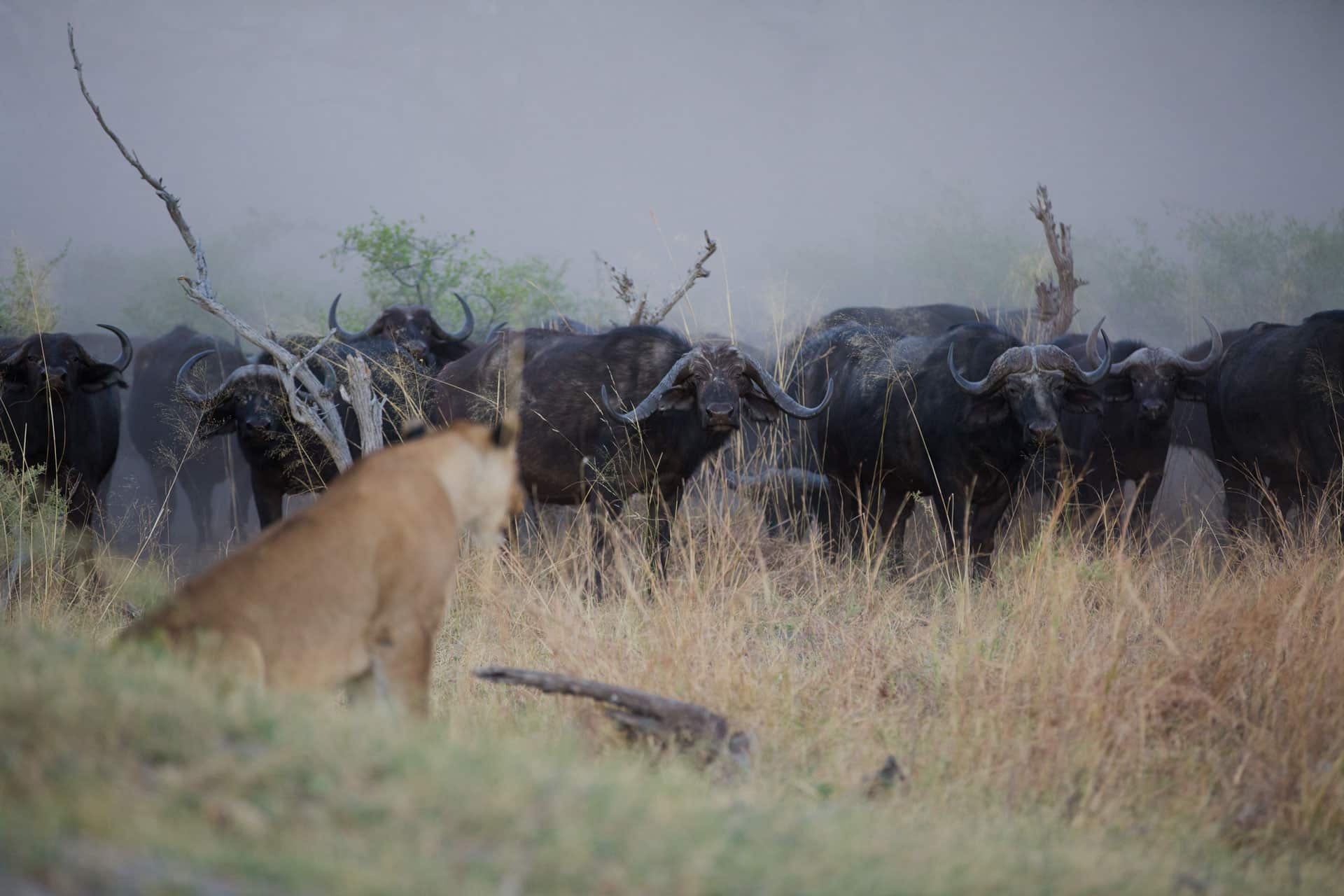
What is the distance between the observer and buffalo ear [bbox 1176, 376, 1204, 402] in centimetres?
986

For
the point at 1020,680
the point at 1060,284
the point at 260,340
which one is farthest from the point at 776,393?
the point at 1060,284


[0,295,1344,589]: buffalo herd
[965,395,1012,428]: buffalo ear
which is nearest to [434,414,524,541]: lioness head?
[0,295,1344,589]: buffalo herd

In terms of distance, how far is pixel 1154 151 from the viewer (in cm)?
2819

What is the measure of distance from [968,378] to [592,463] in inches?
115

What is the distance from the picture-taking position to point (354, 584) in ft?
9.82

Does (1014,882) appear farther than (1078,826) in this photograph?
No

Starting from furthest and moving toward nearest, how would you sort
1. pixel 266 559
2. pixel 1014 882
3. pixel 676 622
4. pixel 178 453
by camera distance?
pixel 178 453 < pixel 676 622 < pixel 266 559 < pixel 1014 882

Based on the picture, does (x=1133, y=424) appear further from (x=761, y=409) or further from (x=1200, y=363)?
(x=761, y=409)

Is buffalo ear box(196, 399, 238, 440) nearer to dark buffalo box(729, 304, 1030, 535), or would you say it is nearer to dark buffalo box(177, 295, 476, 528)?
dark buffalo box(177, 295, 476, 528)

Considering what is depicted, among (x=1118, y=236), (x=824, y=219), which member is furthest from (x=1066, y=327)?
(x=824, y=219)

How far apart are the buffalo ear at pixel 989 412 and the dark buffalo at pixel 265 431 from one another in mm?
4725

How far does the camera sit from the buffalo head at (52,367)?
336 inches

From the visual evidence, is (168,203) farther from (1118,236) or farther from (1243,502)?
(1118,236)

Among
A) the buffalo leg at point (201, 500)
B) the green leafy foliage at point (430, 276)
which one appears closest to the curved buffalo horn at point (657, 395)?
the buffalo leg at point (201, 500)
